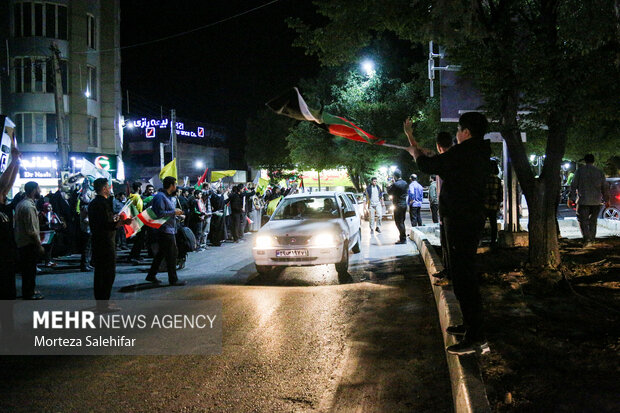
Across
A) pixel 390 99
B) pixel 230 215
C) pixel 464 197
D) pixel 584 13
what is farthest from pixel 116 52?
pixel 464 197

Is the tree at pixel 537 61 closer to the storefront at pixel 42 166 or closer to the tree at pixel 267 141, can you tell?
the storefront at pixel 42 166

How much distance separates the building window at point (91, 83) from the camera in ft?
116

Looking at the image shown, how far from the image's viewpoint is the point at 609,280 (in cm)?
732

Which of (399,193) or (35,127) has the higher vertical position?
(35,127)

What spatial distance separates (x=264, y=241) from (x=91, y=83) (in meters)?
31.6

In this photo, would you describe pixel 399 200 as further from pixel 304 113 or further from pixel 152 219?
pixel 304 113

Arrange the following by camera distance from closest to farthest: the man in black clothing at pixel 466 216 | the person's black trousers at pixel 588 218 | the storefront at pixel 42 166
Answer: the man in black clothing at pixel 466 216 → the person's black trousers at pixel 588 218 → the storefront at pixel 42 166

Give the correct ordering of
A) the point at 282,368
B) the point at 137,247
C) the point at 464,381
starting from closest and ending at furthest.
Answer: the point at 464,381, the point at 282,368, the point at 137,247

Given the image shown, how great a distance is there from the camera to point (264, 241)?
9.52 m

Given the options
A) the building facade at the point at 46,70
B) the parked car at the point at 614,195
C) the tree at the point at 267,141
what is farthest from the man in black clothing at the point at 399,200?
the tree at the point at 267,141

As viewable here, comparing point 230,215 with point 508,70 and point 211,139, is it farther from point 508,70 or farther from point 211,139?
point 211,139

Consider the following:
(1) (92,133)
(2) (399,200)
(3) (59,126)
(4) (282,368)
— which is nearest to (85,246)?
(4) (282,368)

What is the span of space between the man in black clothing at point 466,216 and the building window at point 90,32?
36301 millimetres

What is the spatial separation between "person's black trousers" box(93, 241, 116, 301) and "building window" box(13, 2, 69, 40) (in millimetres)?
32106
